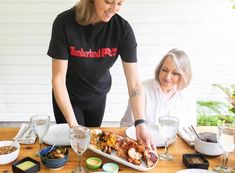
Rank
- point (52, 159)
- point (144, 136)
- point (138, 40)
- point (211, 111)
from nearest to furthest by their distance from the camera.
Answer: point (52, 159) < point (144, 136) < point (138, 40) < point (211, 111)

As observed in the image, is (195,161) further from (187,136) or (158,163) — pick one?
(187,136)

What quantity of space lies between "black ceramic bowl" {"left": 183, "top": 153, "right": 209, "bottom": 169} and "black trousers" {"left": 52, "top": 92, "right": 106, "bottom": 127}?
2.94 feet

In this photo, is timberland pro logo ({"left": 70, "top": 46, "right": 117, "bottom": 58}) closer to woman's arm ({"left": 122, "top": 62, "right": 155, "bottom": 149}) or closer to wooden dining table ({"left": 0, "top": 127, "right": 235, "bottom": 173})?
woman's arm ({"left": 122, "top": 62, "right": 155, "bottom": 149})

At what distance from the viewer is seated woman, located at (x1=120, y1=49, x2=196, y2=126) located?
208cm

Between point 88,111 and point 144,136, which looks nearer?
point 144,136

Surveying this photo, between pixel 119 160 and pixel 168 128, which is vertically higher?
pixel 168 128

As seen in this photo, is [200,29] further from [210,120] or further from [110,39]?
[110,39]

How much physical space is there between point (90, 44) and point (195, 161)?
0.95 meters

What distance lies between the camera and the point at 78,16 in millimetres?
1677

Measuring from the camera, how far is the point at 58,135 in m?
1.54

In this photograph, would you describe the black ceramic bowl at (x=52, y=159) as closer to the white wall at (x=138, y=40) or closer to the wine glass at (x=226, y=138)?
the wine glass at (x=226, y=138)

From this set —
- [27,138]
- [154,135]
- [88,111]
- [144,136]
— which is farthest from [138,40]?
[27,138]

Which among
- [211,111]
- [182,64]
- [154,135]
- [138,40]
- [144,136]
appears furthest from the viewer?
[211,111]

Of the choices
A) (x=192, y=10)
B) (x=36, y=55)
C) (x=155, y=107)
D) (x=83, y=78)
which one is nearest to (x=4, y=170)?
(x=83, y=78)
